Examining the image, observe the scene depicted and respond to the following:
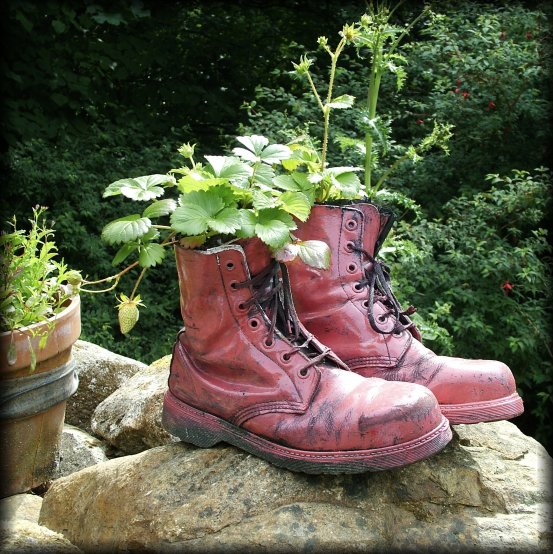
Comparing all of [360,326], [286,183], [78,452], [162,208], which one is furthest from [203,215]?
[78,452]

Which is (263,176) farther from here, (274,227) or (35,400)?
(35,400)

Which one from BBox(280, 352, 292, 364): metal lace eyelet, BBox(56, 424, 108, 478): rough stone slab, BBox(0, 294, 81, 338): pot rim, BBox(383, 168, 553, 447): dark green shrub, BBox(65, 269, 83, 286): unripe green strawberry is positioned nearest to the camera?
BBox(280, 352, 292, 364): metal lace eyelet

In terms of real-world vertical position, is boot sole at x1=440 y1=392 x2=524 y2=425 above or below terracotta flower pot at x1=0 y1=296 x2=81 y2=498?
above

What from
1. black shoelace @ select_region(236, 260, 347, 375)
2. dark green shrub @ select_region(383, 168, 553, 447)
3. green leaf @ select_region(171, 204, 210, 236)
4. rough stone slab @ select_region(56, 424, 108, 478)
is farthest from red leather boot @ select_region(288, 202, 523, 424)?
dark green shrub @ select_region(383, 168, 553, 447)

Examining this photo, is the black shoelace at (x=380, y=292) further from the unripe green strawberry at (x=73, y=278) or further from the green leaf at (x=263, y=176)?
the unripe green strawberry at (x=73, y=278)

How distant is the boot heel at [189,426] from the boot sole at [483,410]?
20.6 inches

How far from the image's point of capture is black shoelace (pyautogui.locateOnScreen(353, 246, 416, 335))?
205cm

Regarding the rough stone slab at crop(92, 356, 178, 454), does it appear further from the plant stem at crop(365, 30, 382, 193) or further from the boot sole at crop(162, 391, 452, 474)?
the plant stem at crop(365, 30, 382, 193)

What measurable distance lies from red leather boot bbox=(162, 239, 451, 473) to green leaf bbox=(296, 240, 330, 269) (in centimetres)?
8

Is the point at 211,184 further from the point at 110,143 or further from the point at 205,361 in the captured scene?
the point at 110,143

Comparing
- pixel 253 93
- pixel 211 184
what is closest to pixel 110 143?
pixel 253 93

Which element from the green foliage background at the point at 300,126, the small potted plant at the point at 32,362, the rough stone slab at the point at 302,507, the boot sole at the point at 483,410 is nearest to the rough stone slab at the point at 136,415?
the small potted plant at the point at 32,362

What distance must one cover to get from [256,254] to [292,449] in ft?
1.37

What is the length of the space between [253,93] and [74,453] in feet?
11.1
